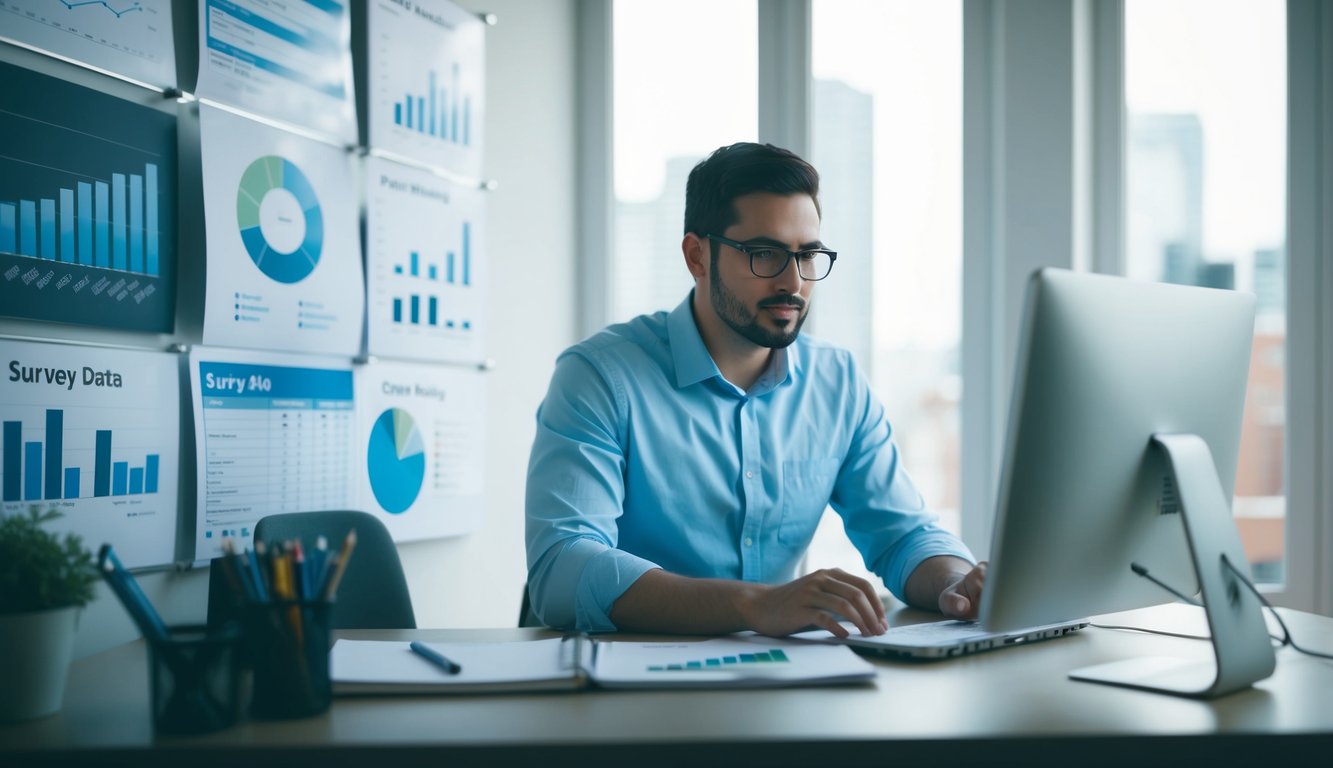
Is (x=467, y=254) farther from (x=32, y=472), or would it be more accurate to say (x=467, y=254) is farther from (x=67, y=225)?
(x=32, y=472)

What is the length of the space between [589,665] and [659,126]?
231 cm

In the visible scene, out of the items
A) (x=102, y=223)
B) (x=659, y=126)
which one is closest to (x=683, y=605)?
(x=102, y=223)

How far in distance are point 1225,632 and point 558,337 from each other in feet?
7.01

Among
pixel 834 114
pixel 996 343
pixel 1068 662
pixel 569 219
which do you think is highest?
pixel 834 114

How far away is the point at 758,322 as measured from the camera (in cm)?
179

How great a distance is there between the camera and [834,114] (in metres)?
2.97

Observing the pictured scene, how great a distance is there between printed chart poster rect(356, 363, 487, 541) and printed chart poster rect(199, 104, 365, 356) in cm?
16

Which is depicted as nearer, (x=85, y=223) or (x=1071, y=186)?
(x=85, y=223)

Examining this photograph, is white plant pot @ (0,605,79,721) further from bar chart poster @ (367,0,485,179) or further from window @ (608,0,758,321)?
window @ (608,0,758,321)

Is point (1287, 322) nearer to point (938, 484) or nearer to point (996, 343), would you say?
point (996, 343)

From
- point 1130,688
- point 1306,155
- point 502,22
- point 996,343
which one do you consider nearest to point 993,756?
point 1130,688

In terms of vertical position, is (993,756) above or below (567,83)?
below

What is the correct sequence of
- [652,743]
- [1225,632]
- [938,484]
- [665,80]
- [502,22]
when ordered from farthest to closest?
1. [665,80]
2. [938,484]
3. [502,22]
4. [1225,632]
5. [652,743]

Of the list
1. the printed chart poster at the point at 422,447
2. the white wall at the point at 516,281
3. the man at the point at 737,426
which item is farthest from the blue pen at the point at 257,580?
the white wall at the point at 516,281
